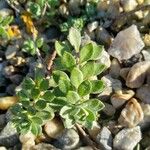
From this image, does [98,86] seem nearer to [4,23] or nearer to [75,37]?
[75,37]

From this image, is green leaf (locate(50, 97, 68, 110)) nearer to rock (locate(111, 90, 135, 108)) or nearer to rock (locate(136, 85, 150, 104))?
rock (locate(111, 90, 135, 108))

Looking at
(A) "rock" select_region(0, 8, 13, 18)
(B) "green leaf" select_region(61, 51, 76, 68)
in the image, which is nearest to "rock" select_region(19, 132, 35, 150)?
(B) "green leaf" select_region(61, 51, 76, 68)

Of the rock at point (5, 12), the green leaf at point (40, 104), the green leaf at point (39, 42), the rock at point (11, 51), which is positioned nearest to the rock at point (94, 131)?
the green leaf at point (40, 104)

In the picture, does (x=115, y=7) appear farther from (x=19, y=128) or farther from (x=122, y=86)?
(x=19, y=128)

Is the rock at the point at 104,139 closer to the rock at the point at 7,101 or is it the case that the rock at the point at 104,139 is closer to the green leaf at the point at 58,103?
the green leaf at the point at 58,103

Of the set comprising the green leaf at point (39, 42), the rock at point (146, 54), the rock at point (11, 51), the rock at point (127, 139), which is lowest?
the rock at point (127, 139)

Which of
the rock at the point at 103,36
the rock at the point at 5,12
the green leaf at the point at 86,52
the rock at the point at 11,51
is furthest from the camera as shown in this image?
the rock at the point at 5,12

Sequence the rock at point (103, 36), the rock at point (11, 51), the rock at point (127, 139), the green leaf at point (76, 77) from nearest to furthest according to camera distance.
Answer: the green leaf at point (76, 77) → the rock at point (127, 139) → the rock at point (103, 36) → the rock at point (11, 51)
